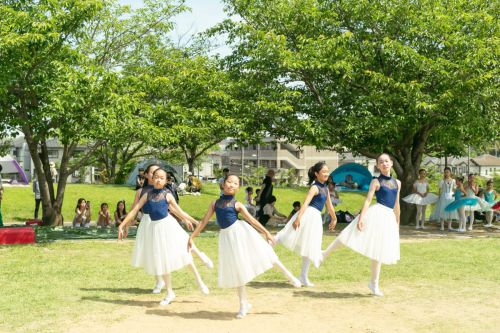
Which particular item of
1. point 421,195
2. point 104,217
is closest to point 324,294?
point 421,195

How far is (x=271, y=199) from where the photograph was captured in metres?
22.1

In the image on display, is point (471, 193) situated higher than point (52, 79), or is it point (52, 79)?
point (52, 79)

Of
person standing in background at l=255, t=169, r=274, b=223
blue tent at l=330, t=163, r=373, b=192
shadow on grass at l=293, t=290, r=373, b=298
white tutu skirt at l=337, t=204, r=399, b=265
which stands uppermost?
blue tent at l=330, t=163, r=373, b=192

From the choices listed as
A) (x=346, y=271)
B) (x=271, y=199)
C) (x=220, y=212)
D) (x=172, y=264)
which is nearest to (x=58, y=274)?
(x=172, y=264)

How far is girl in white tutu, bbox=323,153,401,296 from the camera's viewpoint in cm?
978

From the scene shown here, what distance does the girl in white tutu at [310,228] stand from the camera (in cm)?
1044

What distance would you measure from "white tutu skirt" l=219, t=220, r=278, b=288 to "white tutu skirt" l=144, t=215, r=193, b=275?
2.87ft

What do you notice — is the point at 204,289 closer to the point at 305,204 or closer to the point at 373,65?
the point at 305,204

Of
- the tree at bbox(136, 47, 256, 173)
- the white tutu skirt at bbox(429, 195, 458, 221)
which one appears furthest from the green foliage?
the white tutu skirt at bbox(429, 195, 458, 221)

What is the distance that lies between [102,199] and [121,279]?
2019 cm

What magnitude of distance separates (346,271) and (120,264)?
4618 mm

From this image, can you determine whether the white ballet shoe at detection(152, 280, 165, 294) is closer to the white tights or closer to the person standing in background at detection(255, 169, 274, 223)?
the person standing in background at detection(255, 169, 274, 223)

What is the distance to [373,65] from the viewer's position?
68.3 ft

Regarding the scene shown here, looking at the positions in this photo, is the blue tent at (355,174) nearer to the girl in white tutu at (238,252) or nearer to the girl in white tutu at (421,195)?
the girl in white tutu at (421,195)
